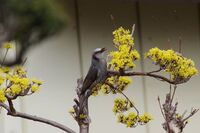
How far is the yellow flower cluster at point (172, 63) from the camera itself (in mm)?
738

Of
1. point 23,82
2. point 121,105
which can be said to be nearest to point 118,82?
point 121,105

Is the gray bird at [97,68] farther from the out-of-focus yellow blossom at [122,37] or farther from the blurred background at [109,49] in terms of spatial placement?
the blurred background at [109,49]

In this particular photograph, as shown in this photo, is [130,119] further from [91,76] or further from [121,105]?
[91,76]

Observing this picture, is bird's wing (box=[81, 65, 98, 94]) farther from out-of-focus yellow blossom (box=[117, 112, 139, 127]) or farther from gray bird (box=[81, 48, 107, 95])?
out-of-focus yellow blossom (box=[117, 112, 139, 127])

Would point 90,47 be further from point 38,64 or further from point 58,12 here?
point 58,12

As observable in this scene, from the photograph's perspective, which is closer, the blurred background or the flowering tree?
the flowering tree

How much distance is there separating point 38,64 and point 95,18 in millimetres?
278

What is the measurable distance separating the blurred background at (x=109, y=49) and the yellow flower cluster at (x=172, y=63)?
0.41m

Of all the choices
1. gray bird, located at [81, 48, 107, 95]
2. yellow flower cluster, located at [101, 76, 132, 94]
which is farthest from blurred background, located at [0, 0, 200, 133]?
gray bird, located at [81, 48, 107, 95]

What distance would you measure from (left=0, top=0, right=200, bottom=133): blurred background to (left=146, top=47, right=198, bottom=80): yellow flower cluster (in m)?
0.41

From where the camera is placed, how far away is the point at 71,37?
1.45m

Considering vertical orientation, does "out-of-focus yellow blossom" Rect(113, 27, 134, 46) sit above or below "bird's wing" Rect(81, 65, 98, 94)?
above

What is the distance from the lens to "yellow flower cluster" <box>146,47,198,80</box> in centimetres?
74

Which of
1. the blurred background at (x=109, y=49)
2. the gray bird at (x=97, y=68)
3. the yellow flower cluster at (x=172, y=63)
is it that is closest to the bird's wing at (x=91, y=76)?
the gray bird at (x=97, y=68)
